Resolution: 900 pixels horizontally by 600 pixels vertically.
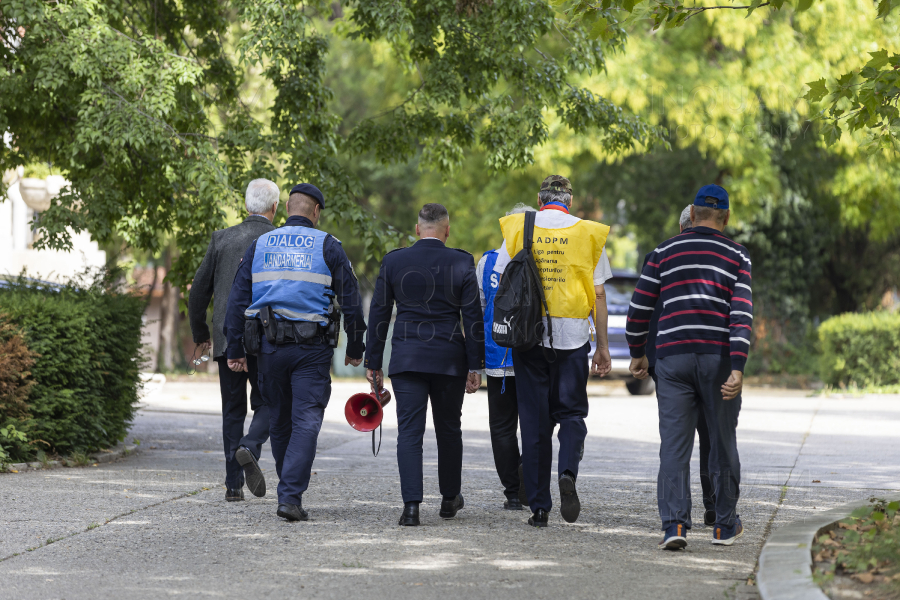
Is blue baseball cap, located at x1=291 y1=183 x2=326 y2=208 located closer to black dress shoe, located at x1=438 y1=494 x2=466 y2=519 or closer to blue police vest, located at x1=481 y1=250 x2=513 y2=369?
blue police vest, located at x1=481 y1=250 x2=513 y2=369

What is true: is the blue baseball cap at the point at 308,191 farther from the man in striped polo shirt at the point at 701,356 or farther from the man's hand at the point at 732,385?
the man's hand at the point at 732,385

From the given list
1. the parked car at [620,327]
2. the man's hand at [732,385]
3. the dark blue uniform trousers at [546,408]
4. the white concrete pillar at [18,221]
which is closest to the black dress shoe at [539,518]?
the dark blue uniform trousers at [546,408]

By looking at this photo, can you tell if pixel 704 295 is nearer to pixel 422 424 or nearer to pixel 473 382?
pixel 473 382

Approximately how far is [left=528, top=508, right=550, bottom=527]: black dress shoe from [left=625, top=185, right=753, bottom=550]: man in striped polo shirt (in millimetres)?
792

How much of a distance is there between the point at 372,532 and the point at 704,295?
7.30ft

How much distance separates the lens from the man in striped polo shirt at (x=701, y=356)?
17.4 feet

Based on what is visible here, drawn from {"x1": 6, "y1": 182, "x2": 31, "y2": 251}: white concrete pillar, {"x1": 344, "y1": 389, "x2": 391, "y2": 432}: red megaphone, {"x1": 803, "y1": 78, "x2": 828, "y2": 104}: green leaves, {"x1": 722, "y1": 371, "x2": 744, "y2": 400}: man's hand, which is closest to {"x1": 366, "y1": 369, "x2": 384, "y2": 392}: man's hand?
{"x1": 344, "y1": 389, "x2": 391, "y2": 432}: red megaphone

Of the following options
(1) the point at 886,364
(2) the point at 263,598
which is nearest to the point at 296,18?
(2) the point at 263,598

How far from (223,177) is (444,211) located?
128 inches

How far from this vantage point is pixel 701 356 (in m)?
5.30

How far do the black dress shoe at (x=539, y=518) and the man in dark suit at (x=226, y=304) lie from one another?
1.88 meters

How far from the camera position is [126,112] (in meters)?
8.57

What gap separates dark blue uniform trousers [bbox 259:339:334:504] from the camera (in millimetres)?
6129

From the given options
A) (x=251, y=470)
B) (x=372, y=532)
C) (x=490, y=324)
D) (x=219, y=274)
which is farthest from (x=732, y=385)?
(x=219, y=274)
